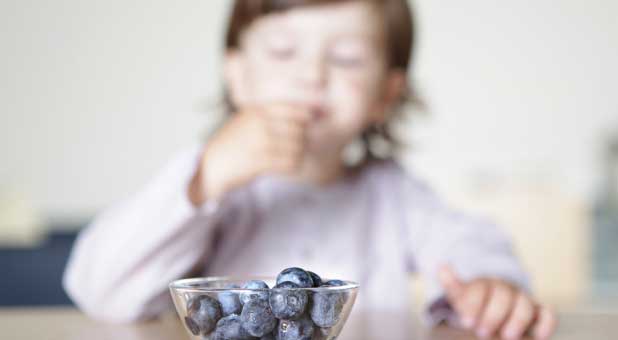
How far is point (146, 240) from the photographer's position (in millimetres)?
1044

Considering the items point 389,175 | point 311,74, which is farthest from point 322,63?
point 389,175

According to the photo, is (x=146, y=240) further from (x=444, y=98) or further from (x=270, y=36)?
(x=444, y=98)

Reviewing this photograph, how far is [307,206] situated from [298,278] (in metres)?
0.86

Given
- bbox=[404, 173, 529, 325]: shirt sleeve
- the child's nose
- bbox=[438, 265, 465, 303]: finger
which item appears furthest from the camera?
the child's nose

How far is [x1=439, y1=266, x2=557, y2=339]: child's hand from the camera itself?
0.83 metres

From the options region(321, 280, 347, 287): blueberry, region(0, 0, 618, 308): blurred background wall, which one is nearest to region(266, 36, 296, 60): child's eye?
region(321, 280, 347, 287): blueberry

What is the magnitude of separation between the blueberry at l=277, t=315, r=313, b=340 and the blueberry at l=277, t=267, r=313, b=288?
0.9 inches

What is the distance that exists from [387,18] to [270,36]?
0.21 m

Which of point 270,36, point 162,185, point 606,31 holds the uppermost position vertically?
point 606,31

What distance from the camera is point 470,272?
3.78 ft

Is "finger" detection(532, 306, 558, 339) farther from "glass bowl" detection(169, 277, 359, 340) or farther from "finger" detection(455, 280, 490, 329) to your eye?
"glass bowl" detection(169, 277, 359, 340)

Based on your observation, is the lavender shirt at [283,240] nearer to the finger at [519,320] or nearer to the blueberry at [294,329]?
the finger at [519,320]

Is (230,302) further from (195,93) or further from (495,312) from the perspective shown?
(195,93)

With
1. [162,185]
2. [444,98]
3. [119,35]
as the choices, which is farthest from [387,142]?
[119,35]
